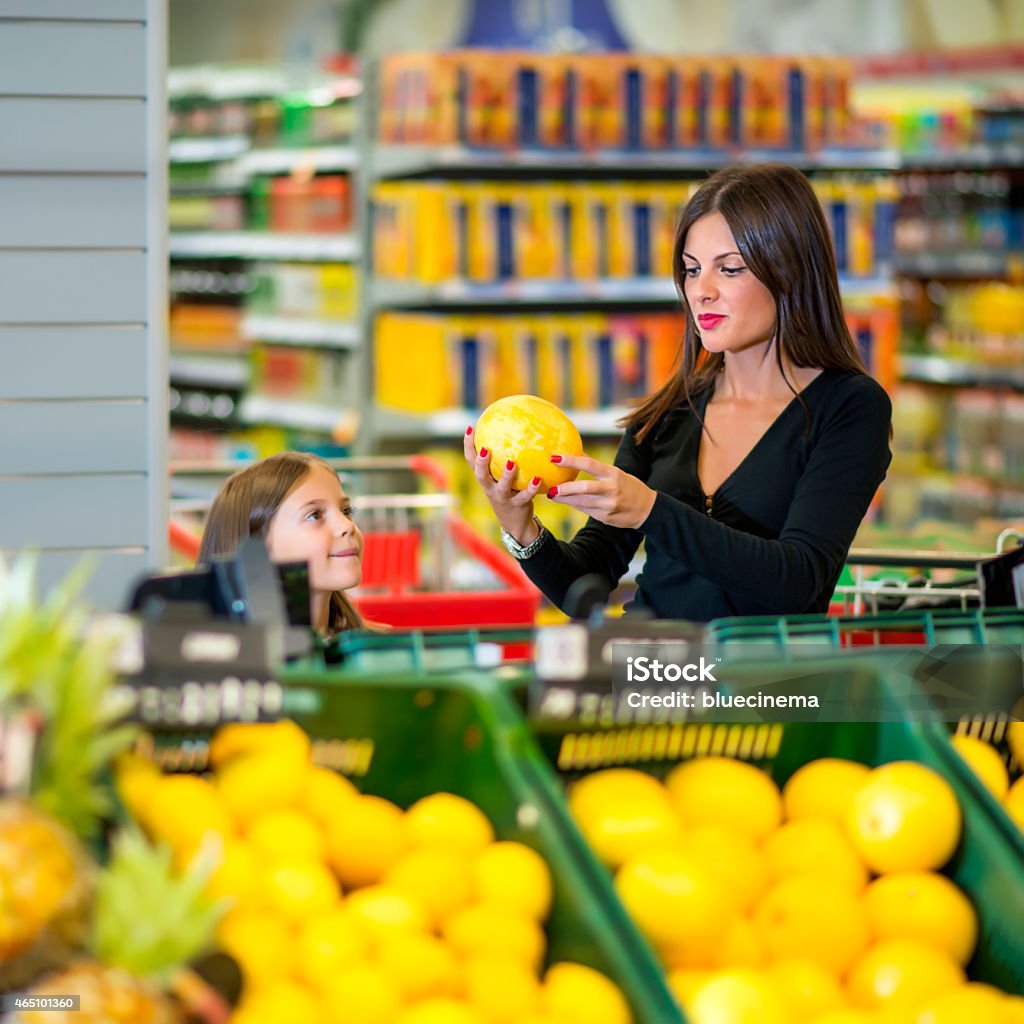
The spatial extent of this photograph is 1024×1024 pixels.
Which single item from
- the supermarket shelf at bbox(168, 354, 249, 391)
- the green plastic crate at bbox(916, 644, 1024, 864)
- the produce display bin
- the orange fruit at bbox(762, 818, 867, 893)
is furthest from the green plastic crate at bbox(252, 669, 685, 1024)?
the supermarket shelf at bbox(168, 354, 249, 391)

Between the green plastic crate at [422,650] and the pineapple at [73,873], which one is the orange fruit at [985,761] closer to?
the green plastic crate at [422,650]

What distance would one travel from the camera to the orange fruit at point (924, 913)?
4.52 ft

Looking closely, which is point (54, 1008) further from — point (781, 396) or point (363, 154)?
point (363, 154)

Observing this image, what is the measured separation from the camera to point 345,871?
→ 1355mm

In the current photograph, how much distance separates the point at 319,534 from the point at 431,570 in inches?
74.6

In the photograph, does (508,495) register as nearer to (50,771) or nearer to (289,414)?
(50,771)

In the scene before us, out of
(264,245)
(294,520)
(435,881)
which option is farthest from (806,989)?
(264,245)

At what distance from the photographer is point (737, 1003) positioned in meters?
1.23

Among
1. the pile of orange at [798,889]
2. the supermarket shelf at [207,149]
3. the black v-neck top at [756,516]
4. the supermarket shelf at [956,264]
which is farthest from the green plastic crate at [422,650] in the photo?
the supermarket shelf at [207,149]

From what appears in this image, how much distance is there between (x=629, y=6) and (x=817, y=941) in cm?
910

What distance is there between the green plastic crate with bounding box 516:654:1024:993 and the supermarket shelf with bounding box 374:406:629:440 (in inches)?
161

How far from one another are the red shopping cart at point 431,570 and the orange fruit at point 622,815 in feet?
5.95

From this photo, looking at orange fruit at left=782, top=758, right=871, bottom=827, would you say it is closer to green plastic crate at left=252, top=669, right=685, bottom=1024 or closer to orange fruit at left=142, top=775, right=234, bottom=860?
green plastic crate at left=252, top=669, right=685, bottom=1024

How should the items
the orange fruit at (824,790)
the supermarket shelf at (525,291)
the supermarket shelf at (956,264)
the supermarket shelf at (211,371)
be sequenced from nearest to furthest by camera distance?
1. the orange fruit at (824,790)
2. the supermarket shelf at (525,291)
3. the supermarket shelf at (956,264)
4. the supermarket shelf at (211,371)
